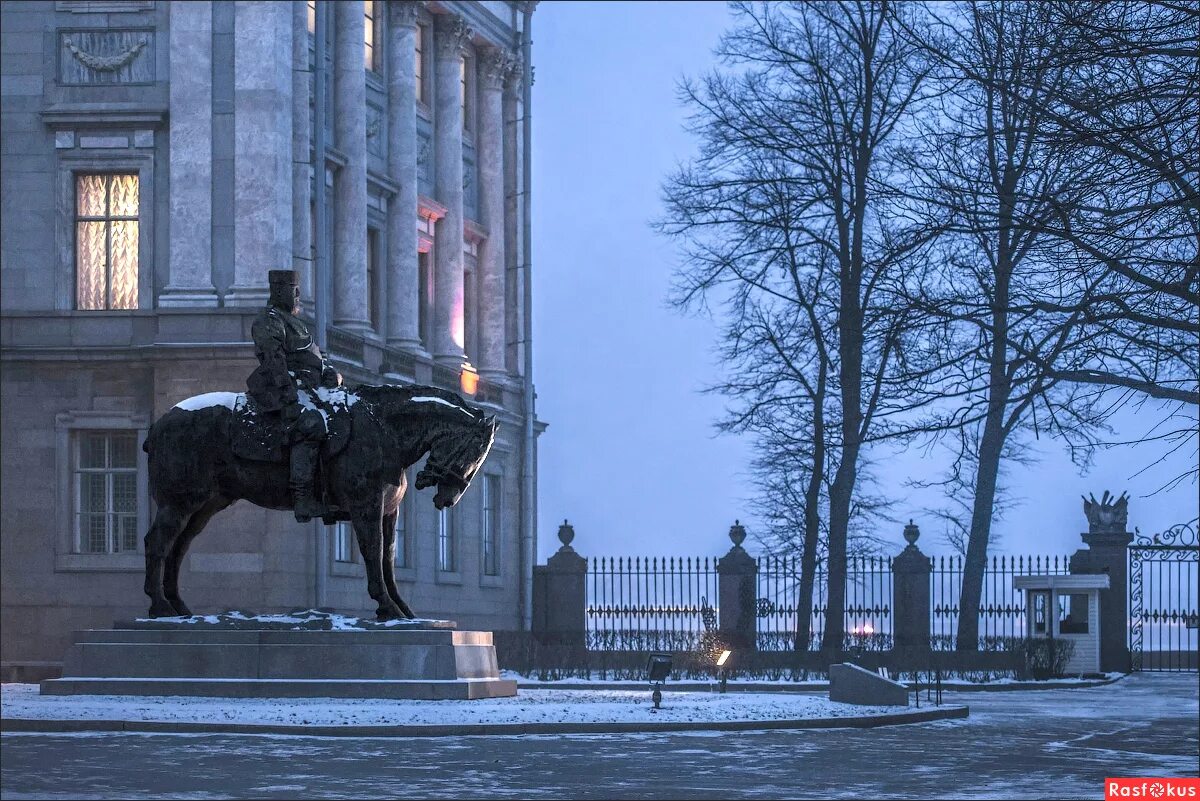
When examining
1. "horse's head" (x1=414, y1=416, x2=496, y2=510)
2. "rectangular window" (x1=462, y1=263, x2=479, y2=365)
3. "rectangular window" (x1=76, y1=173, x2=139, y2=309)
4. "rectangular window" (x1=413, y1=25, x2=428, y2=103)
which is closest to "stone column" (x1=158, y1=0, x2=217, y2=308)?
"rectangular window" (x1=76, y1=173, x2=139, y2=309)

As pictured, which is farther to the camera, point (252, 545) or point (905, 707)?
point (252, 545)

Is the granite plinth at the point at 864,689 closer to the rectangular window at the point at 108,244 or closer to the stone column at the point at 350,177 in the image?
the rectangular window at the point at 108,244

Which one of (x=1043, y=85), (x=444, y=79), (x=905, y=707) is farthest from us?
(x=444, y=79)

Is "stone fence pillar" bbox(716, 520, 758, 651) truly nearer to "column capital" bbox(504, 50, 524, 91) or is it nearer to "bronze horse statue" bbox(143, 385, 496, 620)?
"column capital" bbox(504, 50, 524, 91)

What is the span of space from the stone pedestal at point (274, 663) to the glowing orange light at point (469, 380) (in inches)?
1090

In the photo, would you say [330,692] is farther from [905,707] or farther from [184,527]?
→ [905,707]

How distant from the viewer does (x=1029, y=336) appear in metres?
20.0

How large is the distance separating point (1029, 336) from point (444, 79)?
114 ft

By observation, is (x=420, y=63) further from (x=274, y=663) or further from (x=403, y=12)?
(x=274, y=663)

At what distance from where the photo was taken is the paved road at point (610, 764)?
14.8 m

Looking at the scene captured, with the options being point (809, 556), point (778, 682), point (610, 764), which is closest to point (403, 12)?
A: point (809, 556)

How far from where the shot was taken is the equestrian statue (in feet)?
79.9

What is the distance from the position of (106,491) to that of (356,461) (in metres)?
18.2

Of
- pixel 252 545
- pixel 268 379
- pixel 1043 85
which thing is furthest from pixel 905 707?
pixel 252 545
